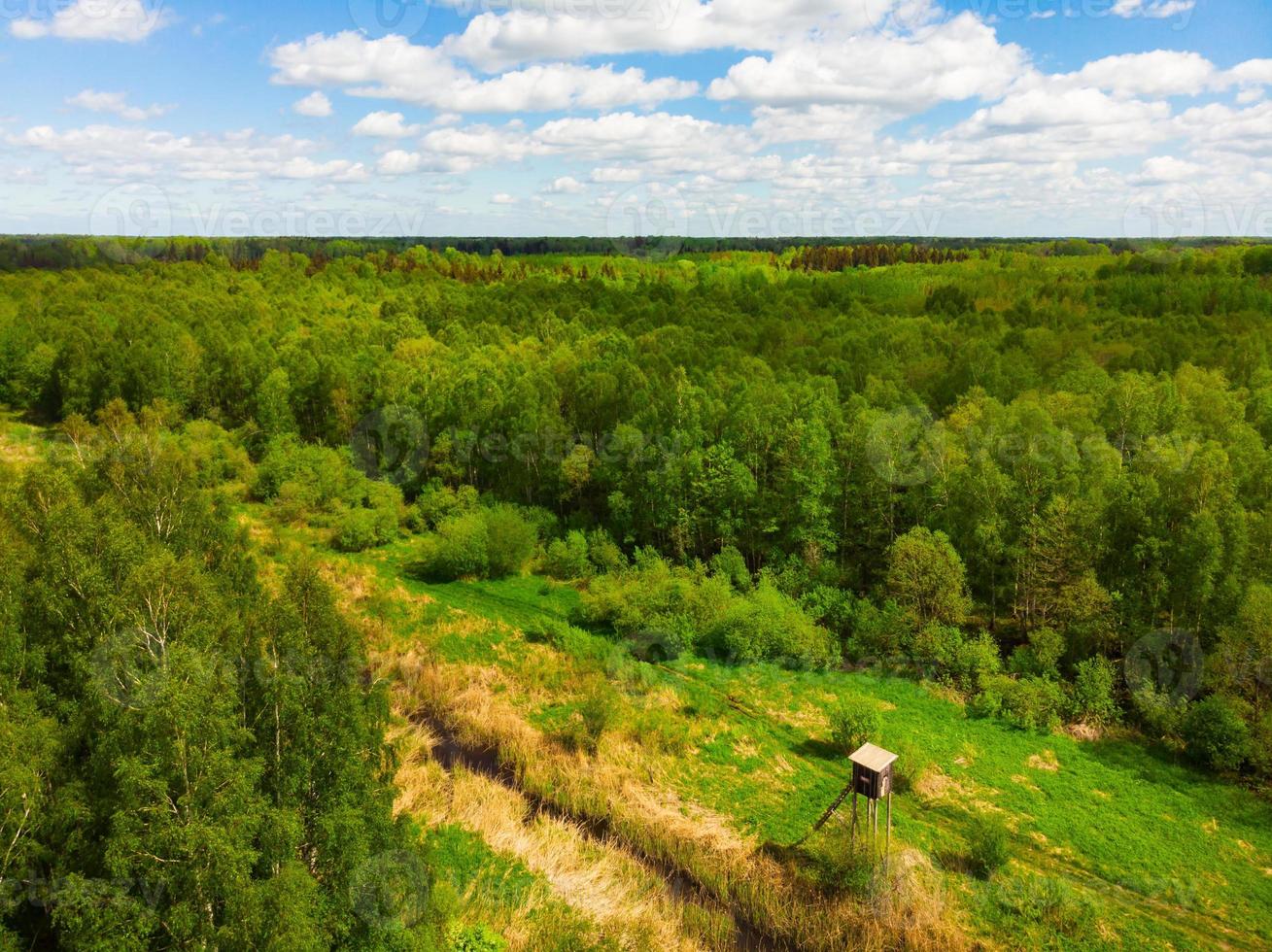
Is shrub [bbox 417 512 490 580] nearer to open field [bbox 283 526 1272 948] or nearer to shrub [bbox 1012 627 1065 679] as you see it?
open field [bbox 283 526 1272 948]

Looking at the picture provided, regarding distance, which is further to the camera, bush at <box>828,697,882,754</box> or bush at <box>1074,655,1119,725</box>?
bush at <box>1074,655,1119,725</box>

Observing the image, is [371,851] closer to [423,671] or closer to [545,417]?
[423,671]

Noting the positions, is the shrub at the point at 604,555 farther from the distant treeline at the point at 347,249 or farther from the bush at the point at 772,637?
the distant treeline at the point at 347,249

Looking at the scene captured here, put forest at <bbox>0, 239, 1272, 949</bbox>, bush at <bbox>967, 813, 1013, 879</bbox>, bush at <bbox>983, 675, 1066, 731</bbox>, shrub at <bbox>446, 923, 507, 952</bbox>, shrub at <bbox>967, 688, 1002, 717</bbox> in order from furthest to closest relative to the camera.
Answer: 1. shrub at <bbox>967, 688, 1002, 717</bbox>
2. bush at <bbox>983, 675, 1066, 731</bbox>
3. bush at <bbox>967, 813, 1013, 879</bbox>
4. shrub at <bbox>446, 923, 507, 952</bbox>
5. forest at <bbox>0, 239, 1272, 949</bbox>

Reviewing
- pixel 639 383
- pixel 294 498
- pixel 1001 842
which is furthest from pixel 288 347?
pixel 1001 842

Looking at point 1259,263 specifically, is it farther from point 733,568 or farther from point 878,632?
point 733,568

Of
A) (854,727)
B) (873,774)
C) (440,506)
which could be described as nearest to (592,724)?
(854,727)

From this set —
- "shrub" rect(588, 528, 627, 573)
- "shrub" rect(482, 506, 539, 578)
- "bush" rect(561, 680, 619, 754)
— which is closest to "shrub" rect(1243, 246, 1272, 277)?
"shrub" rect(588, 528, 627, 573)

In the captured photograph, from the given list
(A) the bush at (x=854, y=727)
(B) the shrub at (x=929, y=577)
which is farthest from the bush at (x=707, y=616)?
(A) the bush at (x=854, y=727)
